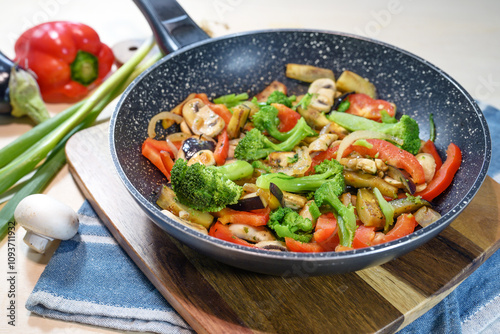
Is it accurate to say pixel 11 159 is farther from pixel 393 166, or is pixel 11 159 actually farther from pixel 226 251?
pixel 393 166

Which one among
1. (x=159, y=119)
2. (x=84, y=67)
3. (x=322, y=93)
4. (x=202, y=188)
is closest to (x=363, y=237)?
(x=202, y=188)


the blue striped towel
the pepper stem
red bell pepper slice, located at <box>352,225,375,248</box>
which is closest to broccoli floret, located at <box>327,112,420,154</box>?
red bell pepper slice, located at <box>352,225,375,248</box>

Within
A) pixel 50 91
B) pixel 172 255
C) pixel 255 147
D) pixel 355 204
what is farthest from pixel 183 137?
pixel 50 91

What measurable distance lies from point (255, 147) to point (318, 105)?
58 cm

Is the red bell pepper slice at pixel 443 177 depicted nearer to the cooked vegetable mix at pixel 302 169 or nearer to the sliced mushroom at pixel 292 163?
the cooked vegetable mix at pixel 302 169

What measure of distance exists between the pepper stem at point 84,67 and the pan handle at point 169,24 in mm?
734

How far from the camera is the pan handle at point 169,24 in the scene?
277 cm

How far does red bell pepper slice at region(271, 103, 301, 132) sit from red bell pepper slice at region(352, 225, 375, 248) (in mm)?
846

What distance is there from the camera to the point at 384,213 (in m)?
1.95

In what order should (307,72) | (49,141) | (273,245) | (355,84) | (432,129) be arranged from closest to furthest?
(273,245)
(432,129)
(49,141)
(355,84)
(307,72)

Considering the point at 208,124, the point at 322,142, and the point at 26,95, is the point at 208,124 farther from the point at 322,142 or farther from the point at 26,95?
the point at 26,95

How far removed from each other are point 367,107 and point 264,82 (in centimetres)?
72

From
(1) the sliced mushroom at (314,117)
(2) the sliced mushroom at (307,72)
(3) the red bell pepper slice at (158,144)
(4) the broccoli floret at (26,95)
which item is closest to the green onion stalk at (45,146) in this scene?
(4) the broccoli floret at (26,95)

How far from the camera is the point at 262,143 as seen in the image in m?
2.33
